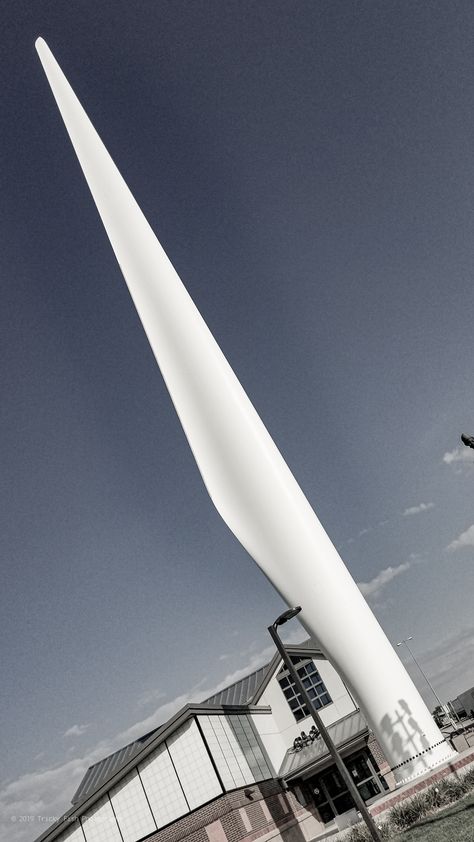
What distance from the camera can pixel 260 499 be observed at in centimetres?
1573

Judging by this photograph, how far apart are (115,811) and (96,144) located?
31.2 metres

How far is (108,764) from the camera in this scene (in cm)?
4097

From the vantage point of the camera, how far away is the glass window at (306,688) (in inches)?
1364

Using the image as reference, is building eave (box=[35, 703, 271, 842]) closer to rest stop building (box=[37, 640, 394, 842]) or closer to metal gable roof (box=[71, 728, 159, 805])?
rest stop building (box=[37, 640, 394, 842])

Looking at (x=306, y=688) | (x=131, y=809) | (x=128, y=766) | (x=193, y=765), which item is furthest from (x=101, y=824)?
(x=306, y=688)

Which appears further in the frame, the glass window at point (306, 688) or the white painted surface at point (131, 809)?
the glass window at point (306, 688)

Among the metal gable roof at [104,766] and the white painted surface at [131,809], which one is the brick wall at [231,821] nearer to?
the white painted surface at [131,809]

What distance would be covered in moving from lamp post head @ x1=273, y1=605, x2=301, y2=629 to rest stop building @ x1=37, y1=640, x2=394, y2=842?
1406cm

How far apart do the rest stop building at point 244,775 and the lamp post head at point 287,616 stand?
554 inches

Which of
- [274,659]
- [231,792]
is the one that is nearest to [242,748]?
[231,792]

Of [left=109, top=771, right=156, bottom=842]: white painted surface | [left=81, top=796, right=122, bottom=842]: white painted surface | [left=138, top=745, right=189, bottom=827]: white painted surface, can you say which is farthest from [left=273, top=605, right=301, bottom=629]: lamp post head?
[left=81, top=796, right=122, bottom=842]: white painted surface

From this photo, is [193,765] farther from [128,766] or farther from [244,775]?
[128,766]

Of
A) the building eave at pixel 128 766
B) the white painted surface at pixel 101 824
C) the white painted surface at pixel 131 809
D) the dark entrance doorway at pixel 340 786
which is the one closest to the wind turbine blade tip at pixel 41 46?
the building eave at pixel 128 766

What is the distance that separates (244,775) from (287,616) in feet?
60.1
